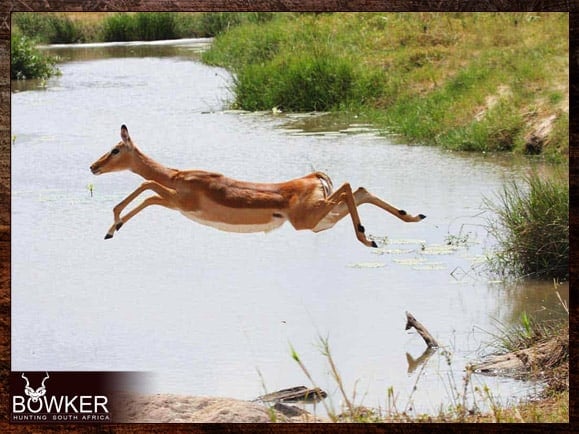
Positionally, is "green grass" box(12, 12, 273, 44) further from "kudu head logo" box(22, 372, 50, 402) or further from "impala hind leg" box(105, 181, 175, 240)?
"kudu head logo" box(22, 372, 50, 402)

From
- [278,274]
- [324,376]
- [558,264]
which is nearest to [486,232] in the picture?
[558,264]

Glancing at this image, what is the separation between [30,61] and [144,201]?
2.02 m

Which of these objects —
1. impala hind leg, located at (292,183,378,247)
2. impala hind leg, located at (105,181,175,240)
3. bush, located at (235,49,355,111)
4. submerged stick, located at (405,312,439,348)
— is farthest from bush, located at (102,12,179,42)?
bush, located at (235,49,355,111)

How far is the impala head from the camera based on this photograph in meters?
5.07

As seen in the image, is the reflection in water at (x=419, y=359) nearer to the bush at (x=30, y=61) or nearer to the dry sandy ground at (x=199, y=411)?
the dry sandy ground at (x=199, y=411)

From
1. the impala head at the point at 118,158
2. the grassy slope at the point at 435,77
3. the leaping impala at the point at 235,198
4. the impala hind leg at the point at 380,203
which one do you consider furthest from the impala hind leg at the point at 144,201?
the grassy slope at the point at 435,77

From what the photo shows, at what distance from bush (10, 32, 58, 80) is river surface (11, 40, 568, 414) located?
0.25 feet

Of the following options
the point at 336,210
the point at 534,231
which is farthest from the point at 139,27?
the point at 534,231

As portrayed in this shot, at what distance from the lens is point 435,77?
10211 millimetres

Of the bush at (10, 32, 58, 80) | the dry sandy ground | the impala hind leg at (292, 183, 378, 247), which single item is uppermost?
the bush at (10, 32, 58, 80)

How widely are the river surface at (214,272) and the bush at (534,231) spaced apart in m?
0.11

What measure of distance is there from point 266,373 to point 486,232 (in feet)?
7.99

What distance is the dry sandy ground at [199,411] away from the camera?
486 cm

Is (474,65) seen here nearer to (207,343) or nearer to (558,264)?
(558,264)
